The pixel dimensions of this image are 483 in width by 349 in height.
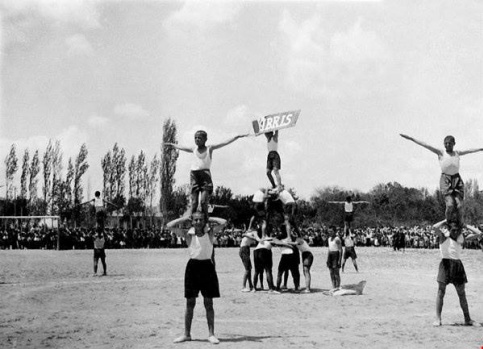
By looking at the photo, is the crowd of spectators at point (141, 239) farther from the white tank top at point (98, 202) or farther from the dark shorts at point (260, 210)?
the dark shorts at point (260, 210)

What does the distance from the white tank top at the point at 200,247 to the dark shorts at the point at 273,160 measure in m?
6.39

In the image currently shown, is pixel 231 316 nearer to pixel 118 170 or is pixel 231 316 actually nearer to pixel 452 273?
pixel 452 273

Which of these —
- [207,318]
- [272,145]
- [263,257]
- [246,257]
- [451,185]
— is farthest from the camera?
[246,257]

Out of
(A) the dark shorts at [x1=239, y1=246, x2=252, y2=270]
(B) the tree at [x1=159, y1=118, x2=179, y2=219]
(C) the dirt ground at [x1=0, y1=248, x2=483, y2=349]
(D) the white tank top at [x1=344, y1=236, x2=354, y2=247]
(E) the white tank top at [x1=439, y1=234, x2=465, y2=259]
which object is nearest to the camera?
(C) the dirt ground at [x1=0, y1=248, x2=483, y2=349]

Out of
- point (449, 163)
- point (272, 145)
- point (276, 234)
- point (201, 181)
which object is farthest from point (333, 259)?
point (201, 181)

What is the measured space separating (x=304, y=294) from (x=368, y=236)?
45671mm

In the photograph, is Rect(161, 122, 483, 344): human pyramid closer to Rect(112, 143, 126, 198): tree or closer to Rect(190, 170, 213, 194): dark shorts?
Rect(190, 170, 213, 194): dark shorts

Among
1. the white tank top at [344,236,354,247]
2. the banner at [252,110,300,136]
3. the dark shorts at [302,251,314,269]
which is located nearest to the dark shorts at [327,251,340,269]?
the dark shorts at [302,251,314,269]

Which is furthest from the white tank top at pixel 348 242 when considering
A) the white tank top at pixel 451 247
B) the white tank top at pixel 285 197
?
the white tank top at pixel 451 247

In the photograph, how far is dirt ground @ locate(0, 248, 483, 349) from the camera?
9.64 metres

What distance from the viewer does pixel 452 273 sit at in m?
11.1

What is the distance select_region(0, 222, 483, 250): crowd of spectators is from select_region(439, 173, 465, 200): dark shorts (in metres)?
32.3

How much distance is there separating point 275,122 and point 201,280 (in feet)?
17.7

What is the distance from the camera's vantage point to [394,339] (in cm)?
985
